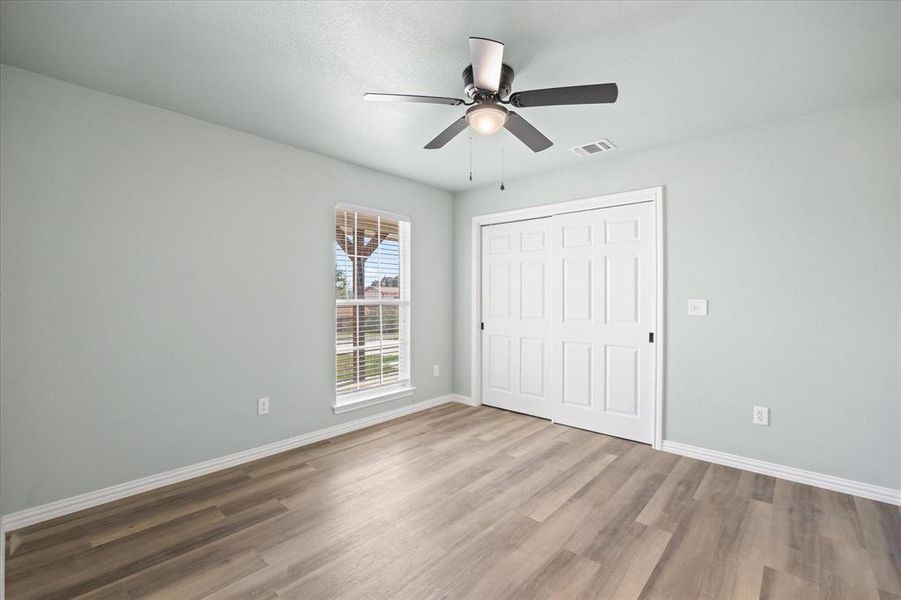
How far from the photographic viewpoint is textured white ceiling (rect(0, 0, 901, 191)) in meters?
1.83

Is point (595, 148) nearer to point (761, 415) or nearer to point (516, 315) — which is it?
point (516, 315)

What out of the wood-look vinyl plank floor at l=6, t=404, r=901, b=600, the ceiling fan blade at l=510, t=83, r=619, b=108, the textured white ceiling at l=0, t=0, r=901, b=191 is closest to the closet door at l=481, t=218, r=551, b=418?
the wood-look vinyl plank floor at l=6, t=404, r=901, b=600

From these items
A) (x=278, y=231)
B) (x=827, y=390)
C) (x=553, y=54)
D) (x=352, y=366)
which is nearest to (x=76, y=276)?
(x=278, y=231)

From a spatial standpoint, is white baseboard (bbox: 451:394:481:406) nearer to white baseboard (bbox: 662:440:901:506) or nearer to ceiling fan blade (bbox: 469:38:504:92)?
white baseboard (bbox: 662:440:901:506)

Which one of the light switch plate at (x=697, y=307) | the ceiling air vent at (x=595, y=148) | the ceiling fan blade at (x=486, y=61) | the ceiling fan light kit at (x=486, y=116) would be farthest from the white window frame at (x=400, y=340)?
the light switch plate at (x=697, y=307)

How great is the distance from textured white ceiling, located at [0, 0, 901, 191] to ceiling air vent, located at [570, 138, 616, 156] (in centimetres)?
31

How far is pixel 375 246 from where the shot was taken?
13.6 ft

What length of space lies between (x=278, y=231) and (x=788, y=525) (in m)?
4.01

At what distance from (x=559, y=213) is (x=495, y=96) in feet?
7.19

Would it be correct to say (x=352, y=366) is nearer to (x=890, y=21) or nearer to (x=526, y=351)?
(x=526, y=351)

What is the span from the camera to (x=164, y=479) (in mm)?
2750

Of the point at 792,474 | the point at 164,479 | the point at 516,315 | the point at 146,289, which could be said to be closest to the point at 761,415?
the point at 792,474

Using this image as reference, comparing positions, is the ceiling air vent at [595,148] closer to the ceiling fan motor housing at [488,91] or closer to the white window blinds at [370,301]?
the ceiling fan motor housing at [488,91]

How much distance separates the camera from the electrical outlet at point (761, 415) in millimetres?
2986
